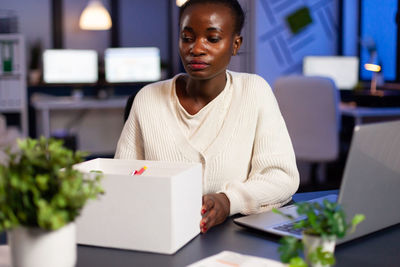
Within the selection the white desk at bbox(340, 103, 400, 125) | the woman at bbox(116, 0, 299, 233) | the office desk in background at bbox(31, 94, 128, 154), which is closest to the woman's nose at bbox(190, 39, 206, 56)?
the woman at bbox(116, 0, 299, 233)

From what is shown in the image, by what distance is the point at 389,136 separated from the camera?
1014 millimetres

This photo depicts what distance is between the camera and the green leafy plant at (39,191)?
74 cm

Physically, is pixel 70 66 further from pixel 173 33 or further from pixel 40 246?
pixel 40 246

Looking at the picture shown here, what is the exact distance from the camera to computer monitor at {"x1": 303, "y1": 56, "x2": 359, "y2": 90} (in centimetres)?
464

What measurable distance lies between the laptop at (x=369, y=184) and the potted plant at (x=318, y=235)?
0.48 ft

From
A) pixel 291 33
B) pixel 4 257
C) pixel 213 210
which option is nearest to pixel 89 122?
pixel 291 33

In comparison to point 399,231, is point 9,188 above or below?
above

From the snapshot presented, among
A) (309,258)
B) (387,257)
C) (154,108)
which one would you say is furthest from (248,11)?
(309,258)

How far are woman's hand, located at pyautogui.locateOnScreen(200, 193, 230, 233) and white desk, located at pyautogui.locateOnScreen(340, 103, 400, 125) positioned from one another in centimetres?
286

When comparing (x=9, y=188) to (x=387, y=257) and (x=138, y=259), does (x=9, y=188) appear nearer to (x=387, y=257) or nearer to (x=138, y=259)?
(x=138, y=259)

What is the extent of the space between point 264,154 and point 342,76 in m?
3.44

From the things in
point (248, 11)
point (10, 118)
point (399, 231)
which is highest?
point (248, 11)

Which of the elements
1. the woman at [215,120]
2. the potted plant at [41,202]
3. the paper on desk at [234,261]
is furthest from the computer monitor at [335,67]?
the potted plant at [41,202]

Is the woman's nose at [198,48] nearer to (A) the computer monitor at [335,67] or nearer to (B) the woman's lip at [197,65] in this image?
(B) the woman's lip at [197,65]
